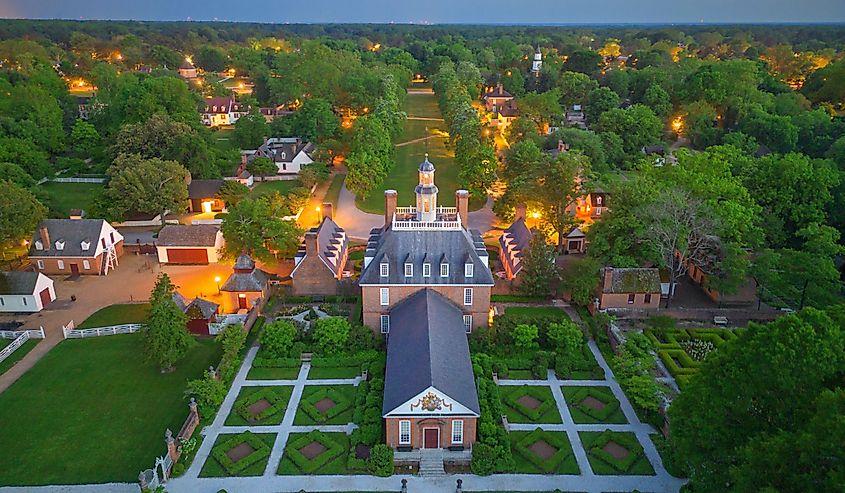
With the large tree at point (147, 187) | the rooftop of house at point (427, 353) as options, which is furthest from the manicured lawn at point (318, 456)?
the large tree at point (147, 187)

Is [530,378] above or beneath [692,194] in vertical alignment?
beneath

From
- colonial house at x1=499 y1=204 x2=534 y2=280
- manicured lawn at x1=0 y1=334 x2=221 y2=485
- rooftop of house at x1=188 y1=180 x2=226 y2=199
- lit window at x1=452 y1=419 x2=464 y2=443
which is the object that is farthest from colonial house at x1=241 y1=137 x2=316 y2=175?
lit window at x1=452 y1=419 x2=464 y2=443

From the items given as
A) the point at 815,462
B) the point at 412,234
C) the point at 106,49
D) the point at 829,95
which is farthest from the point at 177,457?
the point at 106,49

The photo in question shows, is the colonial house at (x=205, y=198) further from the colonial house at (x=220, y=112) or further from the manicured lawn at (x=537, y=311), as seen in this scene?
the colonial house at (x=220, y=112)

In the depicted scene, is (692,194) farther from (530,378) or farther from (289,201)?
(289,201)

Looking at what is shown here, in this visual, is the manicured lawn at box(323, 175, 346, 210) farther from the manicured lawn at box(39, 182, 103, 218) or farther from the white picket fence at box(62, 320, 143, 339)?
the white picket fence at box(62, 320, 143, 339)

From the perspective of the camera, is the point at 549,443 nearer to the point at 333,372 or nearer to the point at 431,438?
the point at 431,438
